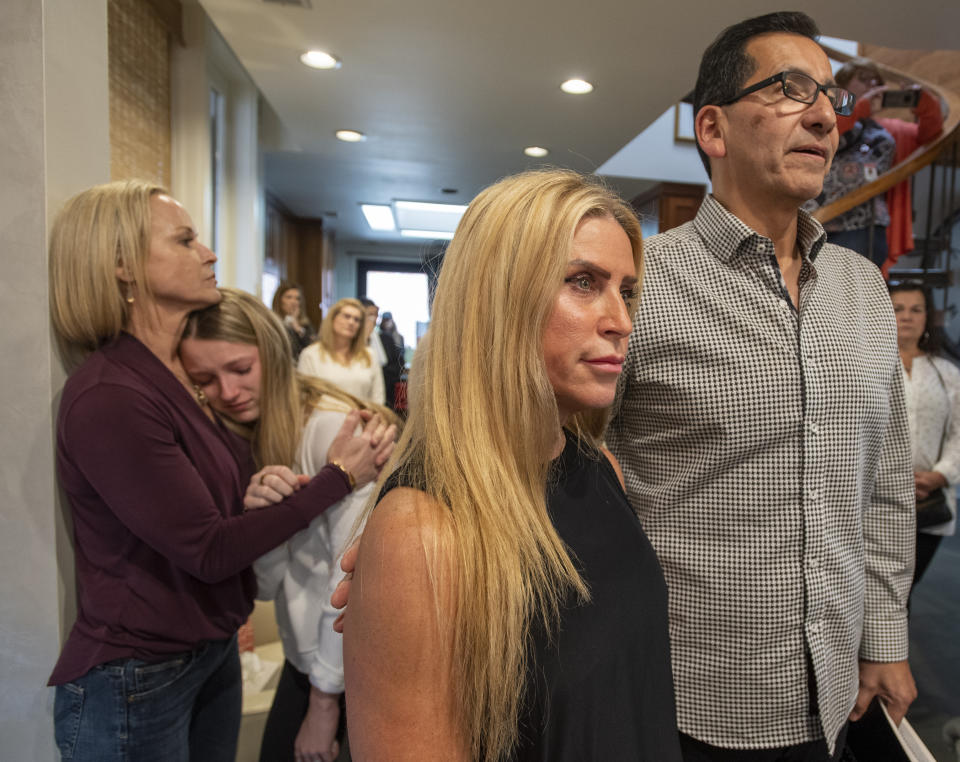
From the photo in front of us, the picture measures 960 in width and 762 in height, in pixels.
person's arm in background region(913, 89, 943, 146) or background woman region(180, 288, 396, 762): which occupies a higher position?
person's arm in background region(913, 89, 943, 146)

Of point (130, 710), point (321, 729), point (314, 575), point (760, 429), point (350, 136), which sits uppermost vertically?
point (350, 136)

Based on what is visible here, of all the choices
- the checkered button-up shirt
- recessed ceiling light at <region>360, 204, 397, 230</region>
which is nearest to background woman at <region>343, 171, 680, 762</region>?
the checkered button-up shirt

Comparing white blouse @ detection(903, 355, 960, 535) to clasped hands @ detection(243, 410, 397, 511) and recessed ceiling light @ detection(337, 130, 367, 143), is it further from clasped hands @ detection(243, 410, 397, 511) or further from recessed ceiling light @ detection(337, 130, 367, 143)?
recessed ceiling light @ detection(337, 130, 367, 143)

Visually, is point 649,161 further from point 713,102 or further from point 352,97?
point 713,102

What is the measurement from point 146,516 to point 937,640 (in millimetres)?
3044

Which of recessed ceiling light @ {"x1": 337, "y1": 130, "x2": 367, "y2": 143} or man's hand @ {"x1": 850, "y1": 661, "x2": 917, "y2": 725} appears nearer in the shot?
man's hand @ {"x1": 850, "y1": 661, "x2": 917, "y2": 725}

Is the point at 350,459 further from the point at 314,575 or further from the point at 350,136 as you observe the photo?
the point at 350,136

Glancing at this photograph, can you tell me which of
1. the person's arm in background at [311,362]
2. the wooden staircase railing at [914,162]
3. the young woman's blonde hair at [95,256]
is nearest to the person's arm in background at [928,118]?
the wooden staircase railing at [914,162]

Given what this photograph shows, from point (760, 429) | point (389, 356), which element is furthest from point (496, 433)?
point (389, 356)

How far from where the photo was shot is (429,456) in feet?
2.41

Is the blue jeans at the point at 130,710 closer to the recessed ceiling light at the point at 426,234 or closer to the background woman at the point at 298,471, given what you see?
the background woman at the point at 298,471

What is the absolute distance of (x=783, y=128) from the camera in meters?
1.16

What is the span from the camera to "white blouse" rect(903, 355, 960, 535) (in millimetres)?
2533

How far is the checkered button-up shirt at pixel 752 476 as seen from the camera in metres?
1.13
